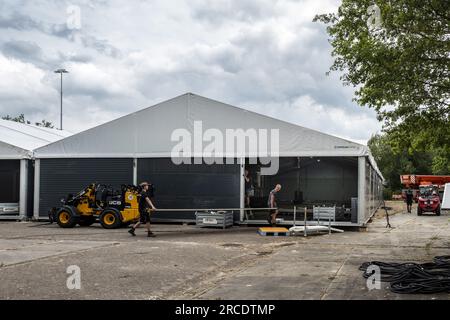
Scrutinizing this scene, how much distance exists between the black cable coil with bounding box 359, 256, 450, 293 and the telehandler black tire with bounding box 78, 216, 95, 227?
41.4 feet

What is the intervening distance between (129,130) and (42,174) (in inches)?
172

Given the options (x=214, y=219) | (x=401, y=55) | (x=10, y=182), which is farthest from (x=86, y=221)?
(x=401, y=55)

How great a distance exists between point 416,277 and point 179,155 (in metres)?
13.6

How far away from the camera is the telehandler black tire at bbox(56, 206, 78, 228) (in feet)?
62.9

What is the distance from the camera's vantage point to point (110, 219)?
1884 centimetres

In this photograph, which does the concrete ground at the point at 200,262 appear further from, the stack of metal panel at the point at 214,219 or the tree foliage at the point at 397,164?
the tree foliage at the point at 397,164

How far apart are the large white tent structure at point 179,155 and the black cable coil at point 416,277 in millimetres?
9544

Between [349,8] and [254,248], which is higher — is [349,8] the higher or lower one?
the higher one

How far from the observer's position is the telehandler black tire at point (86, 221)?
19583mm

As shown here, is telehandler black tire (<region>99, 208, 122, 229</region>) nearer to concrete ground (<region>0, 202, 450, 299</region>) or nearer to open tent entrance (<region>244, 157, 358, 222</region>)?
concrete ground (<region>0, 202, 450, 299</region>)

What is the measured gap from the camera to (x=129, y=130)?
2145cm

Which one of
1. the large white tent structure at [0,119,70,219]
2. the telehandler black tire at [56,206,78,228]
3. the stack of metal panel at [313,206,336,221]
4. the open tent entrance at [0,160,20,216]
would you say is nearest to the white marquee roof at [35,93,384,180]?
the large white tent structure at [0,119,70,219]
